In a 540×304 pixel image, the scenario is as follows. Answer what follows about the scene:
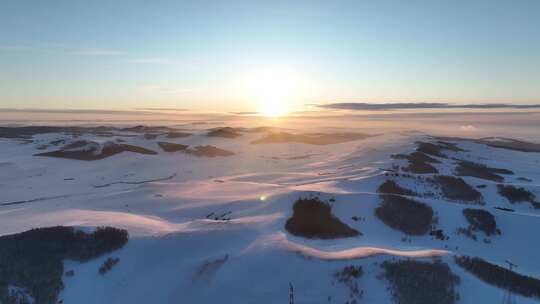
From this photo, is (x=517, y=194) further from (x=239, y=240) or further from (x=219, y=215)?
(x=239, y=240)

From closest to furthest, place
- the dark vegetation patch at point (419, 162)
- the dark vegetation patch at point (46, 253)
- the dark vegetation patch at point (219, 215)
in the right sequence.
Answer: the dark vegetation patch at point (46, 253)
the dark vegetation patch at point (219, 215)
the dark vegetation patch at point (419, 162)

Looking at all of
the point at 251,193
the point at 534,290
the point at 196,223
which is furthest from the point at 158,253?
the point at 534,290

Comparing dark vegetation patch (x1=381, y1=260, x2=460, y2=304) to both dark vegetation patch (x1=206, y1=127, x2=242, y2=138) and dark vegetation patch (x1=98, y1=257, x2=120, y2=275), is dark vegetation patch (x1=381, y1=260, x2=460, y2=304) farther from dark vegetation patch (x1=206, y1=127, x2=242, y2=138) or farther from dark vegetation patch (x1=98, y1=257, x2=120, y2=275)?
dark vegetation patch (x1=206, y1=127, x2=242, y2=138)

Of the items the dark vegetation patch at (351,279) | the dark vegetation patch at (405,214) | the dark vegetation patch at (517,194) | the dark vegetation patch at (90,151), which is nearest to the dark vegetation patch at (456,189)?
the dark vegetation patch at (517,194)

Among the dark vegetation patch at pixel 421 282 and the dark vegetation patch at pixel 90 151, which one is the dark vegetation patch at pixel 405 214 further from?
the dark vegetation patch at pixel 90 151

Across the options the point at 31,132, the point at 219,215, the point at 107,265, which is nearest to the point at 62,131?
the point at 31,132

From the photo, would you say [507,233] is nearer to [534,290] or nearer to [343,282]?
[534,290]
